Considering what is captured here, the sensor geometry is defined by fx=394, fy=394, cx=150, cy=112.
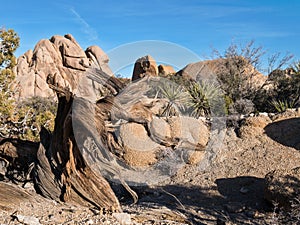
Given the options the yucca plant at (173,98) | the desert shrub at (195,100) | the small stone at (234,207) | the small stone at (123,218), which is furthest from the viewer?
the desert shrub at (195,100)

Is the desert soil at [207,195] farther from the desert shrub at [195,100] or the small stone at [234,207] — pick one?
the desert shrub at [195,100]

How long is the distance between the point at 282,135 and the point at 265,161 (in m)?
1.44

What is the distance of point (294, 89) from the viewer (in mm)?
15508

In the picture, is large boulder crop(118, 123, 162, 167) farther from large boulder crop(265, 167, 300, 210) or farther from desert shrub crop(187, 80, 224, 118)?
large boulder crop(265, 167, 300, 210)

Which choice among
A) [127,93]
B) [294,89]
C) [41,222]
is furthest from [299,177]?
[294,89]

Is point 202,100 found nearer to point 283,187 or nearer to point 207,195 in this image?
point 207,195

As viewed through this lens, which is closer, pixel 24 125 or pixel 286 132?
pixel 24 125

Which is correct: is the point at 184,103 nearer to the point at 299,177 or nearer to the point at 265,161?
the point at 265,161

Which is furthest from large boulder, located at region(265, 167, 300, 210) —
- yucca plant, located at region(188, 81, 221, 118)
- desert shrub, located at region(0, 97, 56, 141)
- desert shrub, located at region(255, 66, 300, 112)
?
desert shrub, located at region(255, 66, 300, 112)

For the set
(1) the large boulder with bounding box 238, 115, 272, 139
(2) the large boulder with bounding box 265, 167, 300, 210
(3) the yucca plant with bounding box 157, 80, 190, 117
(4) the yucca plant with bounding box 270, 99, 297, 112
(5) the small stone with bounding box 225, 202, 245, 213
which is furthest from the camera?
(4) the yucca plant with bounding box 270, 99, 297, 112

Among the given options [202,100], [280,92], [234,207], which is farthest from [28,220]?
[280,92]

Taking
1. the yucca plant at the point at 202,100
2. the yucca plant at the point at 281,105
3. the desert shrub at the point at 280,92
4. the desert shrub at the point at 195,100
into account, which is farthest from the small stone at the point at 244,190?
the desert shrub at the point at 280,92

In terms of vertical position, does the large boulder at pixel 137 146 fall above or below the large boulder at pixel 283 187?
above

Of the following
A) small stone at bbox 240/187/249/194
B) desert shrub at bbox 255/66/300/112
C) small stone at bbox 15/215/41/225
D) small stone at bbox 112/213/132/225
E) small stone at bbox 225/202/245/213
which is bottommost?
small stone at bbox 15/215/41/225
